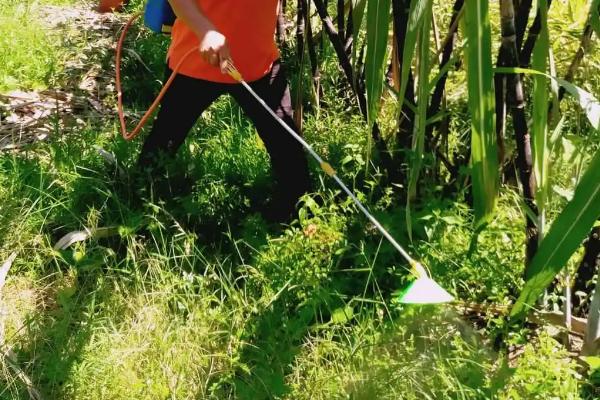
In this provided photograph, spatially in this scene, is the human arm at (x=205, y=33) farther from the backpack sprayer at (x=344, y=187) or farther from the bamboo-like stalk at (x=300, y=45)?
the bamboo-like stalk at (x=300, y=45)

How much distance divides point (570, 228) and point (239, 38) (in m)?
1.09

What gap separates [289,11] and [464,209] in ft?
7.08

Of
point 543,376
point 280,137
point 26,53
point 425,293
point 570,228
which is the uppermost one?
point 26,53

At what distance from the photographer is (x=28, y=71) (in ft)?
10.9

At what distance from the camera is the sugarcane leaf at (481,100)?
1376mm

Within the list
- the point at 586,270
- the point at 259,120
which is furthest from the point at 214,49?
the point at 586,270

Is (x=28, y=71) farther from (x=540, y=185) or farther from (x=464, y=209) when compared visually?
(x=540, y=185)

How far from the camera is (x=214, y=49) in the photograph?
6.06ft

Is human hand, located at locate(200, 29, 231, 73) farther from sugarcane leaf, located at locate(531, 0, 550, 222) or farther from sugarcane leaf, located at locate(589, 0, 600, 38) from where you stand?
sugarcane leaf, located at locate(589, 0, 600, 38)

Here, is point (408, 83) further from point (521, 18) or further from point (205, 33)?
point (205, 33)

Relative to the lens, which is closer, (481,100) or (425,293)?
(481,100)

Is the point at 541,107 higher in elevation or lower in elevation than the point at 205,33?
lower

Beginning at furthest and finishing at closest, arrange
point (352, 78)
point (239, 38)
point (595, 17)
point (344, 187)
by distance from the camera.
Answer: point (352, 78)
point (239, 38)
point (344, 187)
point (595, 17)

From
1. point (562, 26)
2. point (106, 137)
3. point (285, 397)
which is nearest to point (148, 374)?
point (285, 397)
